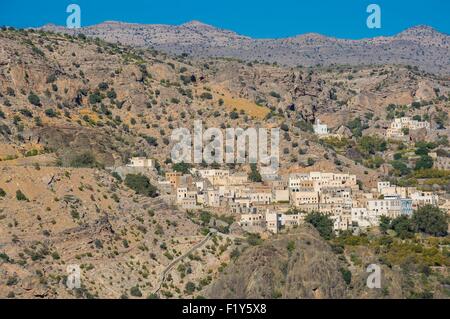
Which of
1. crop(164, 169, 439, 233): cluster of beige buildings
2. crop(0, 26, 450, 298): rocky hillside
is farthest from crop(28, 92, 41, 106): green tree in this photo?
crop(164, 169, 439, 233): cluster of beige buildings

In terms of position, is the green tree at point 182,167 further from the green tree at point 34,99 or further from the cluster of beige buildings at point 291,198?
the green tree at point 34,99

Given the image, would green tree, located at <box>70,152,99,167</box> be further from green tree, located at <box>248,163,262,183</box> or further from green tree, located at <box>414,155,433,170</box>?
green tree, located at <box>414,155,433,170</box>

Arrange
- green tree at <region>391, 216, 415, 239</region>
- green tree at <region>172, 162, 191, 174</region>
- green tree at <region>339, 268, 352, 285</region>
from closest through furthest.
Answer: green tree at <region>339, 268, 352, 285</region>
green tree at <region>391, 216, 415, 239</region>
green tree at <region>172, 162, 191, 174</region>

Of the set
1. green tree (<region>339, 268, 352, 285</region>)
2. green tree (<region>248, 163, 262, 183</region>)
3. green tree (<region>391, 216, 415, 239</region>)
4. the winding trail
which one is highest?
green tree (<region>248, 163, 262, 183</region>)

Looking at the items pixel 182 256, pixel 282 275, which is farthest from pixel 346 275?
pixel 182 256
